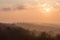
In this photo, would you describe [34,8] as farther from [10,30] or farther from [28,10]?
[10,30]

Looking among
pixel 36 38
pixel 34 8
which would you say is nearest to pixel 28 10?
pixel 34 8

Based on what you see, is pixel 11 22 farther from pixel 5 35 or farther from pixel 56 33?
pixel 56 33

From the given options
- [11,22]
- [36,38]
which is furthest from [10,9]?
[36,38]

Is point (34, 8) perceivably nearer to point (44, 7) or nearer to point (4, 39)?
point (44, 7)

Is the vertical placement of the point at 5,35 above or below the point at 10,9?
below

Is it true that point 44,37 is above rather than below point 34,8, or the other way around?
below

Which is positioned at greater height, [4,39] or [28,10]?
[28,10]
